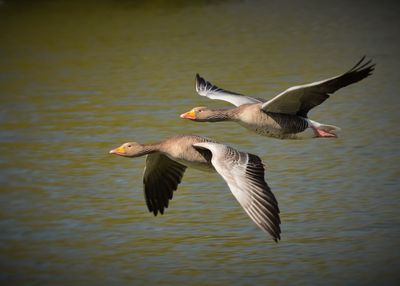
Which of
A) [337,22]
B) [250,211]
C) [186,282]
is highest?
[337,22]

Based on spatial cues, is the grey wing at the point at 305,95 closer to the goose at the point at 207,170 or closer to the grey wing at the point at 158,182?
the goose at the point at 207,170

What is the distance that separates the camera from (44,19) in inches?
998

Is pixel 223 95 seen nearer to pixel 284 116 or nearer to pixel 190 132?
pixel 284 116

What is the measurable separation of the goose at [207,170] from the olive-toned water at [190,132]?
17.3 inches

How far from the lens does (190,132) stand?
1452 cm

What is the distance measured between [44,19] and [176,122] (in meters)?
11.5

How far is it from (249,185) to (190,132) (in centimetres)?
542

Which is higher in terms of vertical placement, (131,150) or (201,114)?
(201,114)

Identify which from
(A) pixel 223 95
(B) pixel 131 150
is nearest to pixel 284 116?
(A) pixel 223 95

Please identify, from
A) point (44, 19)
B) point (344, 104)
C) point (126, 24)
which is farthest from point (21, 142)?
point (44, 19)

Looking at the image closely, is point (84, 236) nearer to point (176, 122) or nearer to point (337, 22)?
point (176, 122)

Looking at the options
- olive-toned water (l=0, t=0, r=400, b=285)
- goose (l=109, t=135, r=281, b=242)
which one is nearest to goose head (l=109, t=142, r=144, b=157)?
goose (l=109, t=135, r=281, b=242)

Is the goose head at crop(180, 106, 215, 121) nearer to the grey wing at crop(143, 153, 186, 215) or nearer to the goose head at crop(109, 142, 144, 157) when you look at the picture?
the grey wing at crop(143, 153, 186, 215)

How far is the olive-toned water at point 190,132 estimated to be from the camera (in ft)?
32.0
